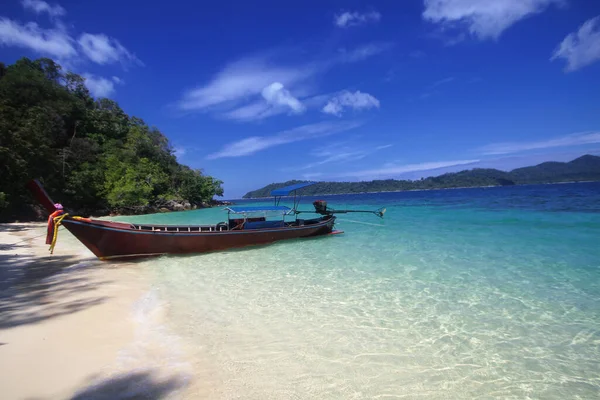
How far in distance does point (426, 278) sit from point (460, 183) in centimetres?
16753

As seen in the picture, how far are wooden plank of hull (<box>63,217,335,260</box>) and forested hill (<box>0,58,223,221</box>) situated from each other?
35.3 ft

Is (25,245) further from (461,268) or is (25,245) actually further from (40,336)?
(461,268)

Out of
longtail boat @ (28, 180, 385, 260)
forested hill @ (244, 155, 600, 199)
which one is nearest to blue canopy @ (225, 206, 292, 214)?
longtail boat @ (28, 180, 385, 260)

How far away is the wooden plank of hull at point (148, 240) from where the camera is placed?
1098 cm

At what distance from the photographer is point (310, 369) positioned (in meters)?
4.12

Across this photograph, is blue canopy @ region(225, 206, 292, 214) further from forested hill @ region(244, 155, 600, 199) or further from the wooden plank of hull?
forested hill @ region(244, 155, 600, 199)

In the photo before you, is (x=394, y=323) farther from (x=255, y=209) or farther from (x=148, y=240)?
(x=255, y=209)

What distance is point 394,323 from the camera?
222 inches

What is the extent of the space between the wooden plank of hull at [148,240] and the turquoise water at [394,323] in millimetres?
957

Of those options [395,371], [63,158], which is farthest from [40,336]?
[63,158]

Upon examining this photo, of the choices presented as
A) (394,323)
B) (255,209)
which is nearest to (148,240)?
(255,209)

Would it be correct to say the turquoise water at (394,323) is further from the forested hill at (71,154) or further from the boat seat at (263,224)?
the forested hill at (71,154)

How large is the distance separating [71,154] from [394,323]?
44.2m

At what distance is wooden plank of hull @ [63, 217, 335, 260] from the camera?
11.0 m
